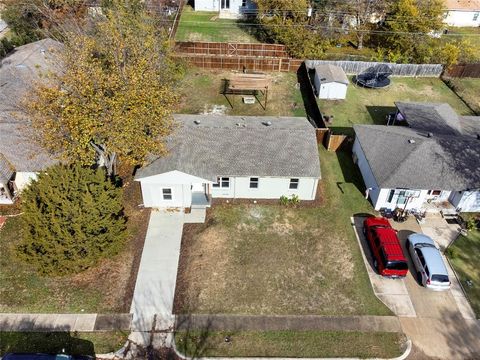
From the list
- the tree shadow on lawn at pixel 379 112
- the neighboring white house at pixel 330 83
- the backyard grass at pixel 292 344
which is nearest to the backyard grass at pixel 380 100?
the tree shadow on lawn at pixel 379 112

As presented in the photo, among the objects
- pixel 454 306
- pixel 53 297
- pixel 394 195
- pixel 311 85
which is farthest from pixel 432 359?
pixel 311 85

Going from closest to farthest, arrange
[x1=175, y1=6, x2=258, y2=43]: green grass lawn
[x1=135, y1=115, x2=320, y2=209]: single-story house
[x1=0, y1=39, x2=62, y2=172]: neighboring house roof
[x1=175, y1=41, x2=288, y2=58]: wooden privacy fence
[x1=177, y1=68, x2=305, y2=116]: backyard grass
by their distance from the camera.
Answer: [x1=135, y1=115, x2=320, y2=209]: single-story house < [x1=0, y1=39, x2=62, y2=172]: neighboring house roof < [x1=177, y1=68, x2=305, y2=116]: backyard grass < [x1=175, y1=41, x2=288, y2=58]: wooden privacy fence < [x1=175, y1=6, x2=258, y2=43]: green grass lawn

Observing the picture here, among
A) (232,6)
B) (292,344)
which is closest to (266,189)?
(292,344)

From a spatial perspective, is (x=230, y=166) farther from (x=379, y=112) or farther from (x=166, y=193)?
(x=379, y=112)

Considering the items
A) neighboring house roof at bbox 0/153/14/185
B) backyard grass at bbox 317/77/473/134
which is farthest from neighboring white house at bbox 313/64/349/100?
neighboring house roof at bbox 0/153/14/185

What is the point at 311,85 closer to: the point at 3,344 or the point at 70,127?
the point at 70,127

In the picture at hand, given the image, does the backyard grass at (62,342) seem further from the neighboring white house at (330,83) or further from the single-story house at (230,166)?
the neighboring white house at (330,83)

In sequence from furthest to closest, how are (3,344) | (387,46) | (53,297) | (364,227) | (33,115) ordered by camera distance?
(387,46), (364,227), (33,115), (53,297), (3,344)

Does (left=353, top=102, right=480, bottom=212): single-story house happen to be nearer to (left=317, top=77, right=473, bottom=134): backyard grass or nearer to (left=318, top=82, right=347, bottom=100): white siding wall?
(left=317, top=77, right=473, bottom=134): backyard grass
